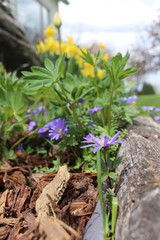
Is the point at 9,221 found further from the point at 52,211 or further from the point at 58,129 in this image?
the point at 58,129

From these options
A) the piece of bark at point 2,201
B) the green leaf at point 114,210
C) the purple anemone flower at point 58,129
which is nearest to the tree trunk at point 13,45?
the purple anemone flower at point 58,129

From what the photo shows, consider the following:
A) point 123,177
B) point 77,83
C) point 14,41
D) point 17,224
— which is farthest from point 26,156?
point 14,41

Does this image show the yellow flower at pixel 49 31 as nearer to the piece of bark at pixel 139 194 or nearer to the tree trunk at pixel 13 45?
the tree trunk at pixel 13 45

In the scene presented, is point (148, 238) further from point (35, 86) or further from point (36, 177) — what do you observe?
point (35, 86)

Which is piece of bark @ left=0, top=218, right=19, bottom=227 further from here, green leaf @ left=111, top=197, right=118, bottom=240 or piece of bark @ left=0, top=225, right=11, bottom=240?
green leaf @ left=111, top=197, right=118, bottom=240

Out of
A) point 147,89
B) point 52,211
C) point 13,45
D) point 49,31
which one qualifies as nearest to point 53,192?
point 52,211

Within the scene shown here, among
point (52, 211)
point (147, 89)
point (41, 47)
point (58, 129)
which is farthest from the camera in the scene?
point (147, 89)
